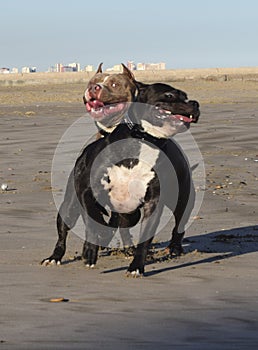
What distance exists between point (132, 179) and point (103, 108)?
0.67m

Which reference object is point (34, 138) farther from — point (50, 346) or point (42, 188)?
point (50, 346)

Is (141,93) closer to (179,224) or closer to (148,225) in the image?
(148,225)

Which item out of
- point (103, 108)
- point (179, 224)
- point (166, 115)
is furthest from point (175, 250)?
point (103, 108)

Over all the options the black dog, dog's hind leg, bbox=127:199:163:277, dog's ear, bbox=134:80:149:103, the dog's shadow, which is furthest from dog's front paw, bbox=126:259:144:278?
dog's ear, bbox=134:80:149:103

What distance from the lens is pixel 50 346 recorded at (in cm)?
595

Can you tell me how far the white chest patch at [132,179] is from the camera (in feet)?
29.6

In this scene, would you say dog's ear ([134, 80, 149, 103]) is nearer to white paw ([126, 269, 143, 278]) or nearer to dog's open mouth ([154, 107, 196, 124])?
dog's open mouth ([154, 107, 196, 124])

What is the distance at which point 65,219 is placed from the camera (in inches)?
380

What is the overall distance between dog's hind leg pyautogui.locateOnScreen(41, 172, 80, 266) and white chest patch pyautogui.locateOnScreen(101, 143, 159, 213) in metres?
0.57

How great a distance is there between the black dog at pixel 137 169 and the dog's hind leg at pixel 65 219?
0.39 ft

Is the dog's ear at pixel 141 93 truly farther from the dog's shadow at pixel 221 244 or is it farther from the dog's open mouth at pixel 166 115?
the dog's shadow at pixel 221 244

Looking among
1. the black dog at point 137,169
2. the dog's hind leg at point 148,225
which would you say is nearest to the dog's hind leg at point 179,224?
the black dog at point 137,169

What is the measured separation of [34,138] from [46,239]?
12581mm

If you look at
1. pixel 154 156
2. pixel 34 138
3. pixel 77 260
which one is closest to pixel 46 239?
pixel 77 260
